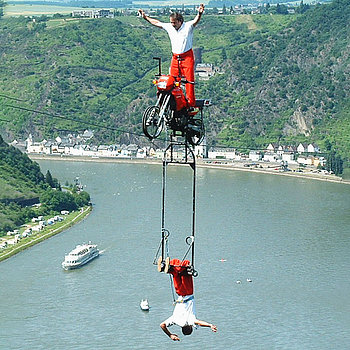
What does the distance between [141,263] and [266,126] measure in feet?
154

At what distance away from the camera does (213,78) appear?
89.3 m

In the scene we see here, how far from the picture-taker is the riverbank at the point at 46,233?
123ft

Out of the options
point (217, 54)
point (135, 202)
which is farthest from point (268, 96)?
point (135, 202)

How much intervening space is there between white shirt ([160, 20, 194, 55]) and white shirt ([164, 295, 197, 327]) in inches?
82.7

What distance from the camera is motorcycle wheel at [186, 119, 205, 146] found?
10.9 m

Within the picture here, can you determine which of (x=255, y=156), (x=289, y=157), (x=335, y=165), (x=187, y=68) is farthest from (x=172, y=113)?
(x=255, y=156)

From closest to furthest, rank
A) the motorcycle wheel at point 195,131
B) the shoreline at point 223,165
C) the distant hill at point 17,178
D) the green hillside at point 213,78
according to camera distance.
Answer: the motorcycle wheel at point 195,131 → the distant hill at point 17,178 → the shoreline at point 223,165 → the green hillside at point 213,78

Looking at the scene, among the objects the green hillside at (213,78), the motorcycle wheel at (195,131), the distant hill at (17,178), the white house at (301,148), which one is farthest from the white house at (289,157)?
the motorcycle wheel at (195,131)

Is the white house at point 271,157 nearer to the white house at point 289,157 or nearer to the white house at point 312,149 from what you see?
the white house at point 289,157

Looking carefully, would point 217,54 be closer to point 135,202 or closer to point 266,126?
point 266,126

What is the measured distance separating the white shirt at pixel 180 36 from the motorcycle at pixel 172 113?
0.38 feet

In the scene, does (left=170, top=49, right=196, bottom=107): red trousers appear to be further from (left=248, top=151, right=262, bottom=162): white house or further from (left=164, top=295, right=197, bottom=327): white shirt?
(left=248, top=151, right=262, bottom=162): white house

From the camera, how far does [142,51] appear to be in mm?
98375

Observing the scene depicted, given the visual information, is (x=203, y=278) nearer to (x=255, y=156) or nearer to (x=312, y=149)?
(x=255, y=156)
